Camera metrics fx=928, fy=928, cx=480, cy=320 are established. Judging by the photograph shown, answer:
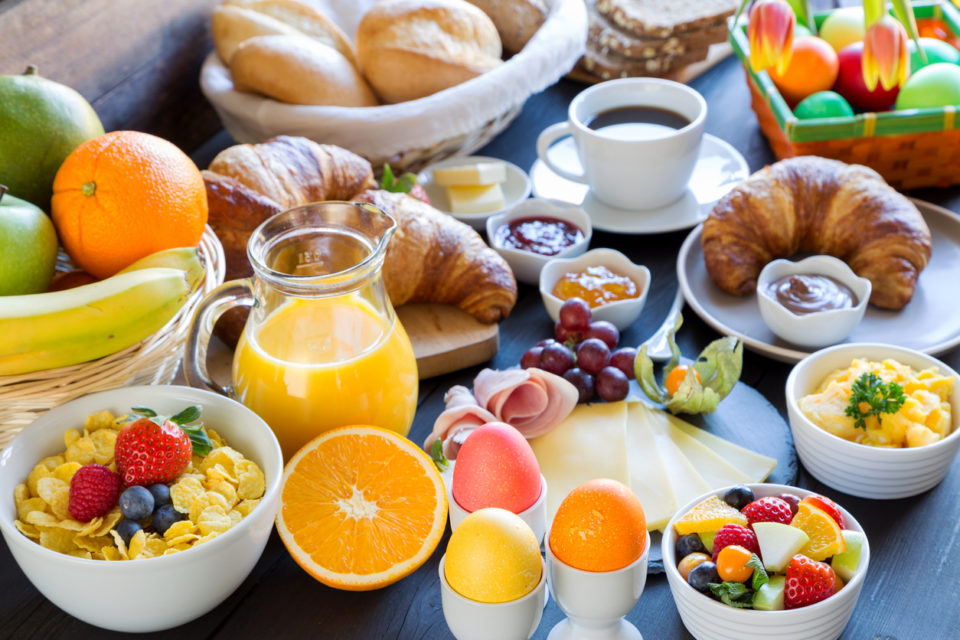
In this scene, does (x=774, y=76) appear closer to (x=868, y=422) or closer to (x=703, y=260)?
(x=703, y=260)

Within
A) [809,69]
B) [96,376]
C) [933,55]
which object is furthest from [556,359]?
[933,55]


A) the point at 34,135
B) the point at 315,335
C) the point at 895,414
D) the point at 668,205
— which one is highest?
the point at 34,135

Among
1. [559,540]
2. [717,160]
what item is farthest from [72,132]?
[717,160]

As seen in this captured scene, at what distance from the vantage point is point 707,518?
839 mm

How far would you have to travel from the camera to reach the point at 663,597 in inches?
36.0

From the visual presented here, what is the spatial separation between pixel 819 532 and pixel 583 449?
32cm

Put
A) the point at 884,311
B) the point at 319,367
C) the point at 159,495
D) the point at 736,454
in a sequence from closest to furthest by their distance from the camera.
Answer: the point at 159,495, the point at 319,367, the point at 736,454, the point at 884,311

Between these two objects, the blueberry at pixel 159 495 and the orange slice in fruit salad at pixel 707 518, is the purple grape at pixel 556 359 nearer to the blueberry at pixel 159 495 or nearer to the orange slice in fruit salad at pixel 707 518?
the orange slice in fruit salad at pixel 707 518

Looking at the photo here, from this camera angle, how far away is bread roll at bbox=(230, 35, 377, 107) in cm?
151

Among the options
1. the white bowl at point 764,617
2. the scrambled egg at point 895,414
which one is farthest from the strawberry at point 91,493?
the scrambled egg at point 895,414

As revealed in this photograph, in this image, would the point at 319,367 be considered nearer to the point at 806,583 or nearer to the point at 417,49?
Answer: the point at 806,583

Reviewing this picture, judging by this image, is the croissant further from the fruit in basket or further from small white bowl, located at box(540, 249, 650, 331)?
the fruit in basket

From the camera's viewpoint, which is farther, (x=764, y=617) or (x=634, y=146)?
(x=634, y=146)

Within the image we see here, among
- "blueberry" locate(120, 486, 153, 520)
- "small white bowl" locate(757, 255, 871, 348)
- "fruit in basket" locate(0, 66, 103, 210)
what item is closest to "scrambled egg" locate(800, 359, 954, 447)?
"small white bowl" locate(757, 255, 871, 348)
